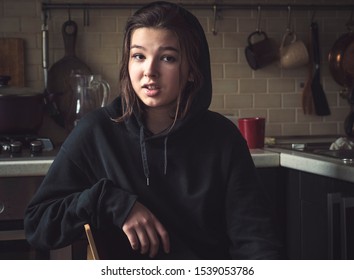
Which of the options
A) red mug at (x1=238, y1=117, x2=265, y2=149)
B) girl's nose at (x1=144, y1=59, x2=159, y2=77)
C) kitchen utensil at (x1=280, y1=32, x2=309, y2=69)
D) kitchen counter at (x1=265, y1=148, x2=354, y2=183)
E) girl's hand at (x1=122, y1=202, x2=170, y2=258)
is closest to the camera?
girl's hand at (x1=122, y1=202, x2=170, y2=258)

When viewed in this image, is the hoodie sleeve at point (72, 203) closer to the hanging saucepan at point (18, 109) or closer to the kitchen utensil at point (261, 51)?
the hanging saucepan at point (18, 109)

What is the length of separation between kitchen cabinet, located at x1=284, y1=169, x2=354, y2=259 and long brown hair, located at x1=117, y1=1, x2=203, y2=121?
0.51 metres

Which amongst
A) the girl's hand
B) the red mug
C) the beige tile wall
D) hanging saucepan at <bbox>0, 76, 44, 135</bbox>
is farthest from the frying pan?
the girl's hand

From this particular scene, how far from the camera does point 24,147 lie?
196cm

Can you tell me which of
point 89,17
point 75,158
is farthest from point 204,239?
point 89,17

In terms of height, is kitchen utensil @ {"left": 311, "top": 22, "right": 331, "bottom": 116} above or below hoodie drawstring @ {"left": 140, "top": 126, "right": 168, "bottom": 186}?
above

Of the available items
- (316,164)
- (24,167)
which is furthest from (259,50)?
(24,167)

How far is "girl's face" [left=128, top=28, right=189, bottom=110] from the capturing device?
1217 mm

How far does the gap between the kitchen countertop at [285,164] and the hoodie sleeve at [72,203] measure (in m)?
0.42

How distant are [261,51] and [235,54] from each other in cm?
10

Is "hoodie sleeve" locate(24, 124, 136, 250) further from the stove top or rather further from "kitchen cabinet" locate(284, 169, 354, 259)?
"kitchen cabinet" locate(284, 169, 354, 259)

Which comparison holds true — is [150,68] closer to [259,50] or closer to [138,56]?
[138,56]

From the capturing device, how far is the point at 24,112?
1.98 m

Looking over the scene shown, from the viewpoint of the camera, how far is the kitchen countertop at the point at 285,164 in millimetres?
1562
